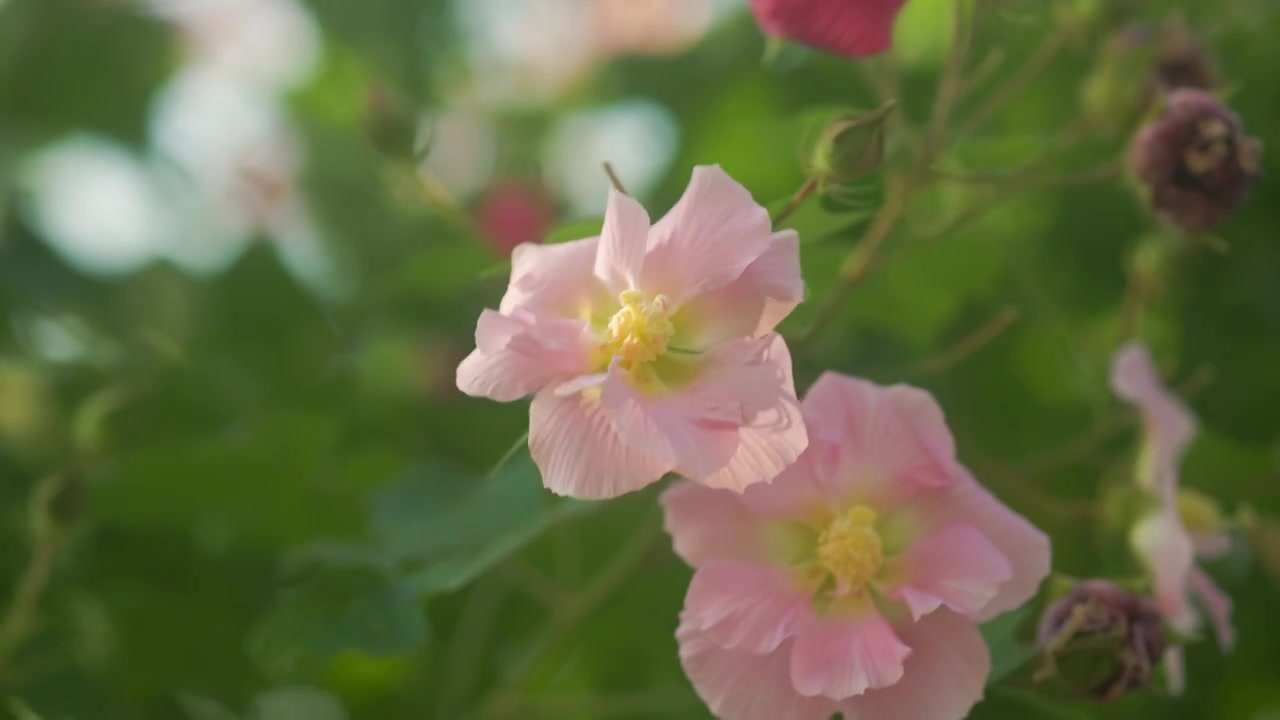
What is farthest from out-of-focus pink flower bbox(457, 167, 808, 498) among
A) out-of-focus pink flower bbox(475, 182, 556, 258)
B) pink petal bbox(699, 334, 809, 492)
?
out-of-focus pink flower bbox(475, 182, 556, 258)

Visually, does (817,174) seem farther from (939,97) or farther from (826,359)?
(826,359)

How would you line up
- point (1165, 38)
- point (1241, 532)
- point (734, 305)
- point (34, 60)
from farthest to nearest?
point (34, 60) → point (1241, 532) → point (1165, 38) → point (734, 305)

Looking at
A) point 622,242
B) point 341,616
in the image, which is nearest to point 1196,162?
point 622,242

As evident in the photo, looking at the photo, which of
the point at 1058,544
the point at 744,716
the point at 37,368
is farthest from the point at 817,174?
the point at 37,368

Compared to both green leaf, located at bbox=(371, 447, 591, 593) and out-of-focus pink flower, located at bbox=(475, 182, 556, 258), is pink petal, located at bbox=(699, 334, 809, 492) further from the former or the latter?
out-of-focus pink flower, located at bbox=(475, 182, 556, 258)

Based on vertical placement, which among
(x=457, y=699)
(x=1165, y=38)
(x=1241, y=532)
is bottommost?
(x=1241, y=532)

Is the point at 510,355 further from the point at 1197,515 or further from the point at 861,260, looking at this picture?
the point at 1197,515
